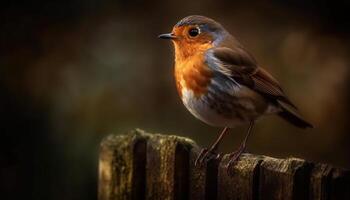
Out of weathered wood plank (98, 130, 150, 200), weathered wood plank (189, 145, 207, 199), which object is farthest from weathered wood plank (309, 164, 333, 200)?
weathered wood plank (98, 130, 150, 200)

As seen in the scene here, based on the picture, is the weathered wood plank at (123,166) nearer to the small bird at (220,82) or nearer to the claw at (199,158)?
the claw at (199,158)

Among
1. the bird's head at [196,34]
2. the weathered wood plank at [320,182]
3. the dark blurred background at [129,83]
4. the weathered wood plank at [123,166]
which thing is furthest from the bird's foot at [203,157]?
the dark blurred background at [129,83]

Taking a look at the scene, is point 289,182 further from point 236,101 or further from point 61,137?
point 61,137

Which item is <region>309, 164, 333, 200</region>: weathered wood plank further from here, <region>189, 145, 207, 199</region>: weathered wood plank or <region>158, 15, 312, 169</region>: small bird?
<region>158, 15, 312, 169</region>: small bird

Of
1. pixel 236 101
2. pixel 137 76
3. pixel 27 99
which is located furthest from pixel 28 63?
pixel 236 101

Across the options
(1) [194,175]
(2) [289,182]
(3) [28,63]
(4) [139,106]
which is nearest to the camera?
(2) [289,182]

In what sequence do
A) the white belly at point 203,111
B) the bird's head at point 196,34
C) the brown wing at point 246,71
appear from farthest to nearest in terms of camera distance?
the bird's head at point 196,34, the brown wing at point 246,71, the white belly at point 203,111

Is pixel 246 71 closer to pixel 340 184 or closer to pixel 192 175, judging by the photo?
pixel 192 175
